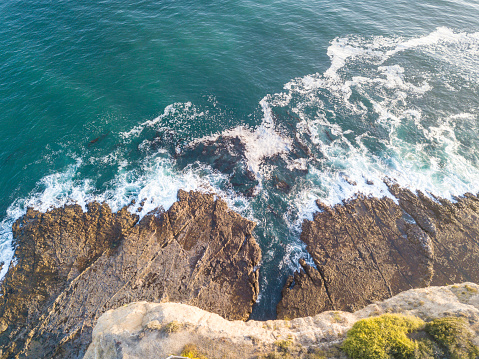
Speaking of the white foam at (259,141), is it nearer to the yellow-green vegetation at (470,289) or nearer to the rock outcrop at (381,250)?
the rock outcrop at (381,250)

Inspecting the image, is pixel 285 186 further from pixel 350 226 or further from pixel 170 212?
pixel 170 212

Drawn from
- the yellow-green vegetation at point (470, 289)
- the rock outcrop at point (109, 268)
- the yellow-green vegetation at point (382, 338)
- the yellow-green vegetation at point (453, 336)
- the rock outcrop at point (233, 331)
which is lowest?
the rock outcrop at point (109, 268)

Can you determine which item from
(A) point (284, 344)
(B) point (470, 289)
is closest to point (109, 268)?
(A) point (284, 344)

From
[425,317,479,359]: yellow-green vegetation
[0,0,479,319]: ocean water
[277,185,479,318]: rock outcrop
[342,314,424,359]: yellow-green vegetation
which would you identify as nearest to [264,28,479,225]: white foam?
[0,0,479,319]: ocean water

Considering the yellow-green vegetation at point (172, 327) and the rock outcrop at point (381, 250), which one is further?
the rock outcrop at point (381, 250)

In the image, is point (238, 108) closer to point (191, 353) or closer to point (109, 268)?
point (109, 268)

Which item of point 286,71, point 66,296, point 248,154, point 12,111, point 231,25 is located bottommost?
point 66,296

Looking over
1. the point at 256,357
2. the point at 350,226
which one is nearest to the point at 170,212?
the point at 256,357

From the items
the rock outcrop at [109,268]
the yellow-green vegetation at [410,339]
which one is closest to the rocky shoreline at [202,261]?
the rock outcrop at [109,268]
